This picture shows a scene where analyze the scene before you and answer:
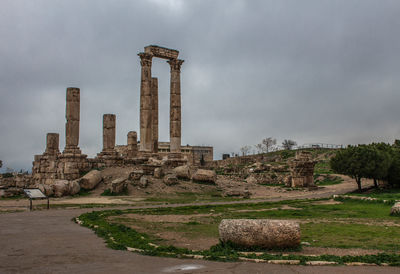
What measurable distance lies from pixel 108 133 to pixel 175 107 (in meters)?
7.12

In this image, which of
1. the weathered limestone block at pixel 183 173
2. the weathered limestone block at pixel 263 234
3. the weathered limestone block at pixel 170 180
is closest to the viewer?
the weathered limestone block at pixel 263 234

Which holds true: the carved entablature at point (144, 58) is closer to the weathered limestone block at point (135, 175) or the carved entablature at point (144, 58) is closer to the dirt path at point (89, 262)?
the weathered limestone block at point (135, 175)

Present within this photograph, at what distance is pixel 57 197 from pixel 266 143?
259 ft

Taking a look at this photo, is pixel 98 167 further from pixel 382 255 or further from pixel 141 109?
pixel 382 255

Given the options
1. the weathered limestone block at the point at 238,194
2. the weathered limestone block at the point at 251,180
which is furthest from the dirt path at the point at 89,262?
the weathered limestone block at the point at 251,180

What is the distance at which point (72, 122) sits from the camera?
3453 cm

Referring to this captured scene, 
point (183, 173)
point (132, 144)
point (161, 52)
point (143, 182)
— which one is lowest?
point (143, 182)

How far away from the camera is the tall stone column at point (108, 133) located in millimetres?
37250

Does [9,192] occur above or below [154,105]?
below

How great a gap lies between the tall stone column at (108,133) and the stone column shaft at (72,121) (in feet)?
10.3

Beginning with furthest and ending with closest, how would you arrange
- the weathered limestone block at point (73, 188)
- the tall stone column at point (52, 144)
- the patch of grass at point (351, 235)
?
the tall stone column at point (52, 144) < the weathered limestone block at point (73, 188) < the patch of grass at point (351, 235)

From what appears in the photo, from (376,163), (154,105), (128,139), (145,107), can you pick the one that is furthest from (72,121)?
(376,163)

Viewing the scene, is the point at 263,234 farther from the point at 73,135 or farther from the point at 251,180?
the point at 251,180

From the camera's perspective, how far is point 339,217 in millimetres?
16359
